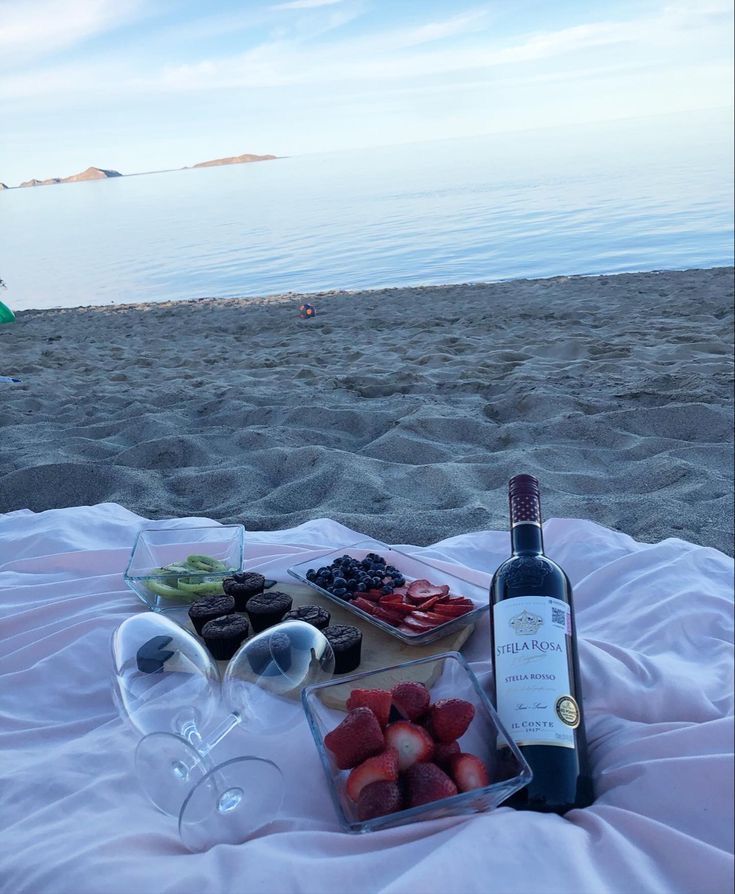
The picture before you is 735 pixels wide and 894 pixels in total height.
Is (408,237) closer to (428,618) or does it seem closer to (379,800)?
(428,618)

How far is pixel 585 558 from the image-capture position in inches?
95.0

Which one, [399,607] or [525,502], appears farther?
[399,607]

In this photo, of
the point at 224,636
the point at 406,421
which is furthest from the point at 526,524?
the point at 406,421

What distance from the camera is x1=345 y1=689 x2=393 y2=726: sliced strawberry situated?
1.33m

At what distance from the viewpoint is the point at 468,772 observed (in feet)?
4.09

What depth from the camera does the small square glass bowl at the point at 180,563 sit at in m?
2.09

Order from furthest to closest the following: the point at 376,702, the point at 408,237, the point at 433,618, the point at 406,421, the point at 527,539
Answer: the point at 408,237, the point at 406,421, the point at 433,618, the point at 527,539, the point at 376,702

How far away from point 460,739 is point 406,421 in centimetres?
310

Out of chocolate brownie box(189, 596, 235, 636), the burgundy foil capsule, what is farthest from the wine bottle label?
chocolate brownie box(189, 596, 235, 636)

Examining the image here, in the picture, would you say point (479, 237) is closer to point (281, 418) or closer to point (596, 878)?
point (281, 418)

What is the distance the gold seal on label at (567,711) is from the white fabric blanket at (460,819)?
4.3 inches

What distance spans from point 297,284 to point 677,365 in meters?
10.2

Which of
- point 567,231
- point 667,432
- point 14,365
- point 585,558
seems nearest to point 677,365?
point 667,432

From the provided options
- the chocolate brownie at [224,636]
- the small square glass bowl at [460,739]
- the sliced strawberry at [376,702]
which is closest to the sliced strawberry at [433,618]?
the small square glass bowl at [460,739]
